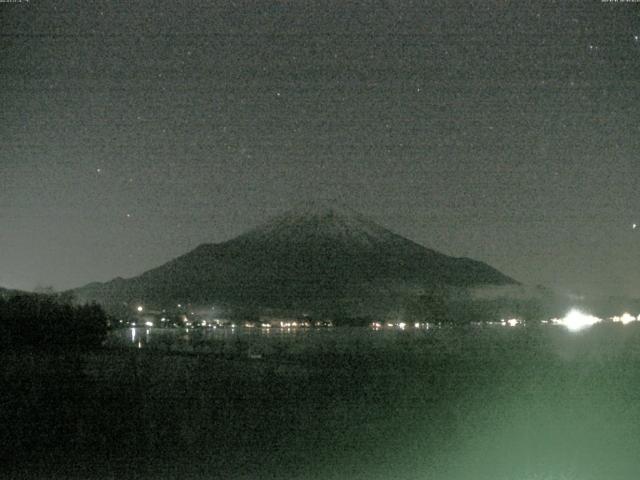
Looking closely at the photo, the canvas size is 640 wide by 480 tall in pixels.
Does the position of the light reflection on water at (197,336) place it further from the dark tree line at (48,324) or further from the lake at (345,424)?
the lake at (345,424)

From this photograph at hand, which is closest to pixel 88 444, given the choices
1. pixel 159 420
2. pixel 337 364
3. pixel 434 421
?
pixel 159 420

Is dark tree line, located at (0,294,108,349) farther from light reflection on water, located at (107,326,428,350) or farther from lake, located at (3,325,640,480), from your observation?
lake, located at (3,325,640,480)

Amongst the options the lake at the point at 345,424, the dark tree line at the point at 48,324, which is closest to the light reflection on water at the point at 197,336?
the dark tree line at the point at 48,324

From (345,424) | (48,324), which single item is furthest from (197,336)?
(345,424)

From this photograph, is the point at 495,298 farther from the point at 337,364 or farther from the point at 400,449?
the point at 400,449

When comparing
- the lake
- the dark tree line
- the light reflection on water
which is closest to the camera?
the lake

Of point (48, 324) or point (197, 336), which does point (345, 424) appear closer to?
point (48, 324)

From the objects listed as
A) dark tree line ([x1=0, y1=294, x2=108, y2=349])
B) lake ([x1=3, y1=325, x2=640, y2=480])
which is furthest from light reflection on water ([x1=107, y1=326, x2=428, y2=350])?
lake ([x1=3, y1=325, x2=640, y2=480])

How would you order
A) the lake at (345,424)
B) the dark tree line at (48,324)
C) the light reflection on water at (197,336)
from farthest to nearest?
the light reflection on water at (197,336) → the dark tree line at (48,324) → the lake at (345,424)

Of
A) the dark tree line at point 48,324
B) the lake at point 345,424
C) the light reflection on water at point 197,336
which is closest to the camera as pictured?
the lake at point 345,424
